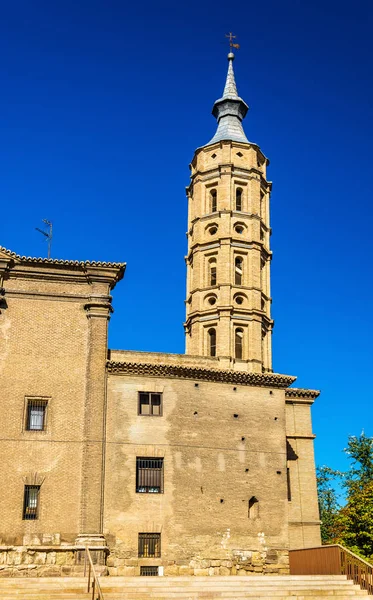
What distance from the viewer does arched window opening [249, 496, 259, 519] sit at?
104 feet

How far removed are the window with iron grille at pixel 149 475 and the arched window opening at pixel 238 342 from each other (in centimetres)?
926

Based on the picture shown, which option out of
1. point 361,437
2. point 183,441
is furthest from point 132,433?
point 361,437

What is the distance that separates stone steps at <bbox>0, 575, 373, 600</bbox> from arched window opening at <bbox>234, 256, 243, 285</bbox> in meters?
18.6

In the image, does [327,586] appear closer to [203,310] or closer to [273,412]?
[273,412]

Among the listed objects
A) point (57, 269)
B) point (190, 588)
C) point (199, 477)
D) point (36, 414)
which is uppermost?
point (57, 269)

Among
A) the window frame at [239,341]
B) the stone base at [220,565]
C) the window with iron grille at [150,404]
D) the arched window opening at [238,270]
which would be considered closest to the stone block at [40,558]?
the stone base at [220,565]

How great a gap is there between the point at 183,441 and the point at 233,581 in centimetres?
844

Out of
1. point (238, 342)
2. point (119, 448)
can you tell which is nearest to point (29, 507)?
point (119, 448)

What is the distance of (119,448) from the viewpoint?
3075 centimetres

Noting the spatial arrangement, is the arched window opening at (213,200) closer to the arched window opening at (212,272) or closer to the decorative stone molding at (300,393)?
the arched window opening at (212,272)

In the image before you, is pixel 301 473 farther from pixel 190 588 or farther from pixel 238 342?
pixel 190 588

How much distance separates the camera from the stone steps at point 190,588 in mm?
22109

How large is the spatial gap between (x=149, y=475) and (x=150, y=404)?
118 inches

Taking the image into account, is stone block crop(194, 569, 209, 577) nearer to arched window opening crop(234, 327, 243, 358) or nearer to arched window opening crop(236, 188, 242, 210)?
arched window opening crop(234, 327, 243, 358)
